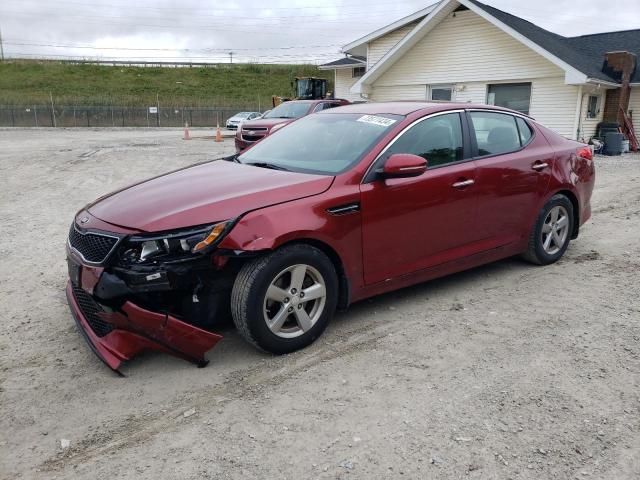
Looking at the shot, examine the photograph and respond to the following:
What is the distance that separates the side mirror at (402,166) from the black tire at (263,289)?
2.57ft

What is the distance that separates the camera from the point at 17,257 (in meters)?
5.95

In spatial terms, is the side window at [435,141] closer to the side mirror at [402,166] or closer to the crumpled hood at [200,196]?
the side mirror at [402,166]

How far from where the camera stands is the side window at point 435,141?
4.28 metres

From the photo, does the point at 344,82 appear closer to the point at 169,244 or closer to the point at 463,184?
the point at 463,184

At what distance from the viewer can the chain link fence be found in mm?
40562

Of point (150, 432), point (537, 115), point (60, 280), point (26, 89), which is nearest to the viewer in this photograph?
point (150, 432)

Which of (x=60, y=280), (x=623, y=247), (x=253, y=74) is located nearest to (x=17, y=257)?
(x=60, y=280)

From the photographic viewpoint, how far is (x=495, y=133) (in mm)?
4980

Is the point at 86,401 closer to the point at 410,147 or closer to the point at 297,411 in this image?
the point at 297,411

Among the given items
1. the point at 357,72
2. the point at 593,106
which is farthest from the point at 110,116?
the point at 593,106

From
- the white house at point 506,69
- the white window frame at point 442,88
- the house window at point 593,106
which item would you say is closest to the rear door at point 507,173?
the white house at point 506,69

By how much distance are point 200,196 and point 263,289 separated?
0.77 meters

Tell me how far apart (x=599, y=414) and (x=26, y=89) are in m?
65.5

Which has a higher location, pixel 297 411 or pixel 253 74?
pixel 253 74
